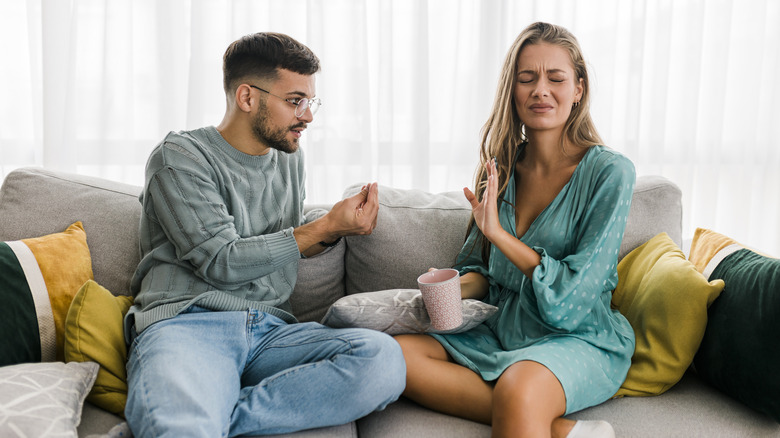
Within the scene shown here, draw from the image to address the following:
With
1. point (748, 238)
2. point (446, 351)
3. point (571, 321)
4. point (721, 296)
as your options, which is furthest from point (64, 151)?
point (748, 238)

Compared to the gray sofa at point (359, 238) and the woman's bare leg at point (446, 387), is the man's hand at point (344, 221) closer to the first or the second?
the gray sofa at point (359, 238)

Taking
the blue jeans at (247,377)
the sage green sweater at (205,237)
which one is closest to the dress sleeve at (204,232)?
the sage green sweater at (205,237)

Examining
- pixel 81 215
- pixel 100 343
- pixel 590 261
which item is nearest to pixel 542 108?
pixel 590 261

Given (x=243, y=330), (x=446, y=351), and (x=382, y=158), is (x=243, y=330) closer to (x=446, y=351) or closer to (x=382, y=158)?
(x=446, y=351)

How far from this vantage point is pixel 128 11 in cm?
249

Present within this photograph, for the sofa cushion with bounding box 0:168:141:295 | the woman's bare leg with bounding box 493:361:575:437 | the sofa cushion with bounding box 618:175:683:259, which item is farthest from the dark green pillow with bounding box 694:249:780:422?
the sofa cushion with bounding box 0:168:141:295

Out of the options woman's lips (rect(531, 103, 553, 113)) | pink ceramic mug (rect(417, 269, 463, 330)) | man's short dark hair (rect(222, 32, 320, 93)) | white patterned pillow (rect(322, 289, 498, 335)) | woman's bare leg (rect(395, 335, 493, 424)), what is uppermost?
man's short dark hair (rect(222, 32, 320, 93))

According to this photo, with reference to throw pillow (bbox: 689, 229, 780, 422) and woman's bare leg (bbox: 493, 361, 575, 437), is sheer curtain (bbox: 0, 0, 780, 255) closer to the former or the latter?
throw pillow (bbox: 689, 229, 780, 422)

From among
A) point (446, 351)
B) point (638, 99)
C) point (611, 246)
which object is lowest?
point (446, 351)

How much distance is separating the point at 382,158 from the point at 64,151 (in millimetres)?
1363

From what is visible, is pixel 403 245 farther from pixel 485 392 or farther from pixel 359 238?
pixel 485 392

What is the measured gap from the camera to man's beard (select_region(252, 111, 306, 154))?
5.62ft

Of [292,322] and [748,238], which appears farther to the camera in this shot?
[748,238]

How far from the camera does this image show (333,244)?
6.28ft
